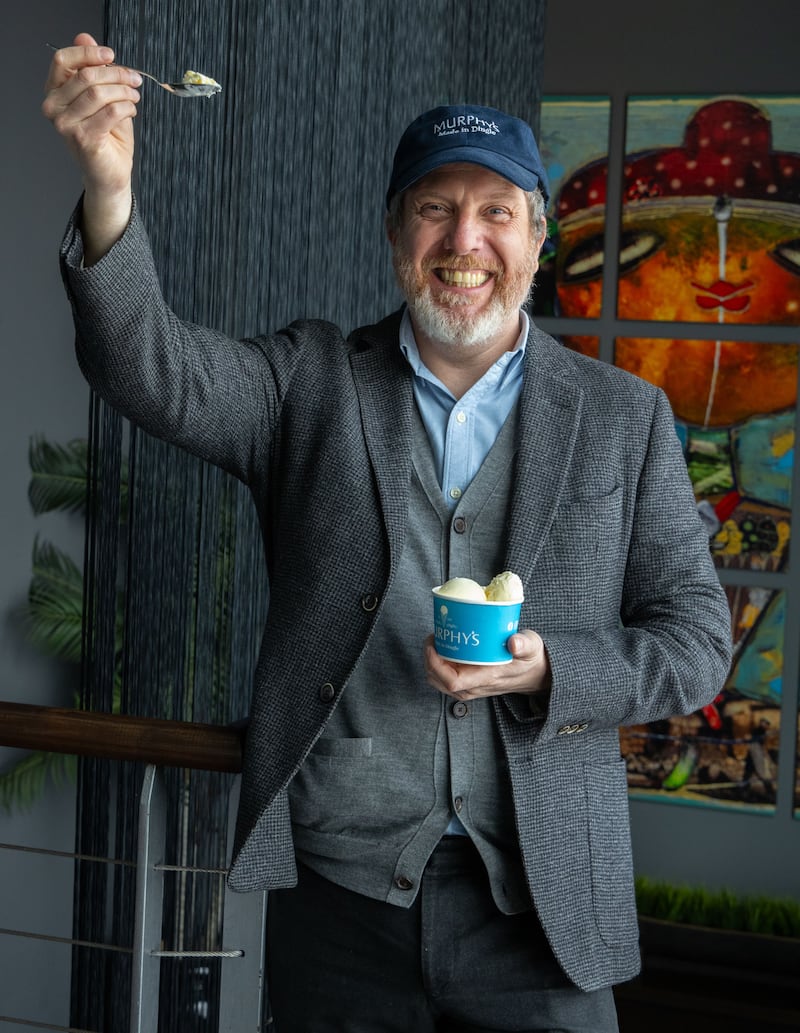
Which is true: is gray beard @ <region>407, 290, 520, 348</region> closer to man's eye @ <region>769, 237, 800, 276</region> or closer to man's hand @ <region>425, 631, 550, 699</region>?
man's hand @ <region>425, 631, 550, 699</region>

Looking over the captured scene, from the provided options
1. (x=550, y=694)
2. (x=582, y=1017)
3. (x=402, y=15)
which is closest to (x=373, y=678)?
(x=550, y=694)

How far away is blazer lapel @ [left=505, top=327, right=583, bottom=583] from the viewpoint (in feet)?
4.74

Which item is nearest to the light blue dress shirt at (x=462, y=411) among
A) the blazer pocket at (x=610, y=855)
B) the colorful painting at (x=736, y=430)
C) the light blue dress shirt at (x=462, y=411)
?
the light blue dress shirt at (x=462, y=411)

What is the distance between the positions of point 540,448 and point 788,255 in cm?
325

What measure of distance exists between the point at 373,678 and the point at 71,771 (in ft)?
10.1

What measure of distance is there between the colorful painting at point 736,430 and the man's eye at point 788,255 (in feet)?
0.96

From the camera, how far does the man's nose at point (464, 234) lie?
1.51 meters

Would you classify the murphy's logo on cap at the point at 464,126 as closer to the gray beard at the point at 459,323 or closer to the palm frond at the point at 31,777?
the gray beard at the point at 459,323

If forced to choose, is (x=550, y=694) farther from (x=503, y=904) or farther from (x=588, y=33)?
(x=588, y=33)

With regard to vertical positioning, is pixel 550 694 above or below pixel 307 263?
below

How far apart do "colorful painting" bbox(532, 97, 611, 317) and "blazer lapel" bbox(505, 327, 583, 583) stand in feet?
9.94

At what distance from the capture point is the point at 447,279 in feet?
5.01

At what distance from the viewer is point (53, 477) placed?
4.22 meters

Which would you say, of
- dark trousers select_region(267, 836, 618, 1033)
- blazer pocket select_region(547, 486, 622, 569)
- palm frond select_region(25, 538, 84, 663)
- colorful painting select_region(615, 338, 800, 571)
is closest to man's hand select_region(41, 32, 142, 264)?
blazer pocket select_region(547, 486, 622, 569)
